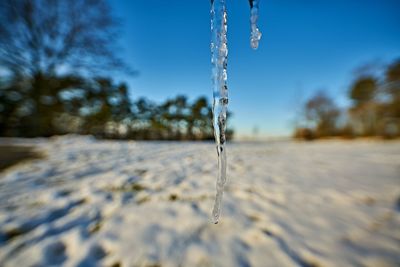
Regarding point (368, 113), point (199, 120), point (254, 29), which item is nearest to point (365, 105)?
point (368, 113)

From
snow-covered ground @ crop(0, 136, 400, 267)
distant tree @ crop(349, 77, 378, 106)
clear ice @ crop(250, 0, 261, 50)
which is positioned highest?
distant tree @ crop(349, 77, 378, 106)

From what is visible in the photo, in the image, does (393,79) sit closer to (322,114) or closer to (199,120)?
(322,114)

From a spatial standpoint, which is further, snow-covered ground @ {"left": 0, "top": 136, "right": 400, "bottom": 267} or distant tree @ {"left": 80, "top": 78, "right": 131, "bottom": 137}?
distant tree @ {"left": 80, "top": 78, "right": 131, "bottom": 137}

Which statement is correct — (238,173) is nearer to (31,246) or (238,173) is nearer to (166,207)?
(166,207)

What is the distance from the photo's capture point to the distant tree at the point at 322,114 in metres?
18.4

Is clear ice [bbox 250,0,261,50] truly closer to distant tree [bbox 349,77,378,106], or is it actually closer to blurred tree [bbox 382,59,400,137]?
blurred tree [bbox 382,59,400,137]

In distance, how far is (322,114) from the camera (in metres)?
22.0


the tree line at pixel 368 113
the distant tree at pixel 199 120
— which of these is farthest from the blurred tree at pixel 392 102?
the distant tree at pixel 199 120

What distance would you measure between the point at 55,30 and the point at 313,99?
990 inches

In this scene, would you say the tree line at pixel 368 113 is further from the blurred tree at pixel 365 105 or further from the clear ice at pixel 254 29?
the clear ice at pixel 254 29

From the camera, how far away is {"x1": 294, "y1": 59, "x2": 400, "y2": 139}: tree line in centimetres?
1394

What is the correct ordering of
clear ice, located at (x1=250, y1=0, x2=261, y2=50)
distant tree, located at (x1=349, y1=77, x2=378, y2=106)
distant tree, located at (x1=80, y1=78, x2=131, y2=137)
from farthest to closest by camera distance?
distant tree, located at (x1=349, y1=77, x2=378, y2=106) → distant tree, located at (x1=80, y1=78, x2=131, y2=137) → clear ice, located at (x1=250, y1=0, x2=261, y2=50)

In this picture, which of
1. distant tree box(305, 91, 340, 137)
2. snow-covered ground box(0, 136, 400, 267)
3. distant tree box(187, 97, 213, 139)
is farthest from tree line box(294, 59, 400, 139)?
snow-covered ground box(0, 136, 400, 267)

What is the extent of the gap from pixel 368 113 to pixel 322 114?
618 cm
